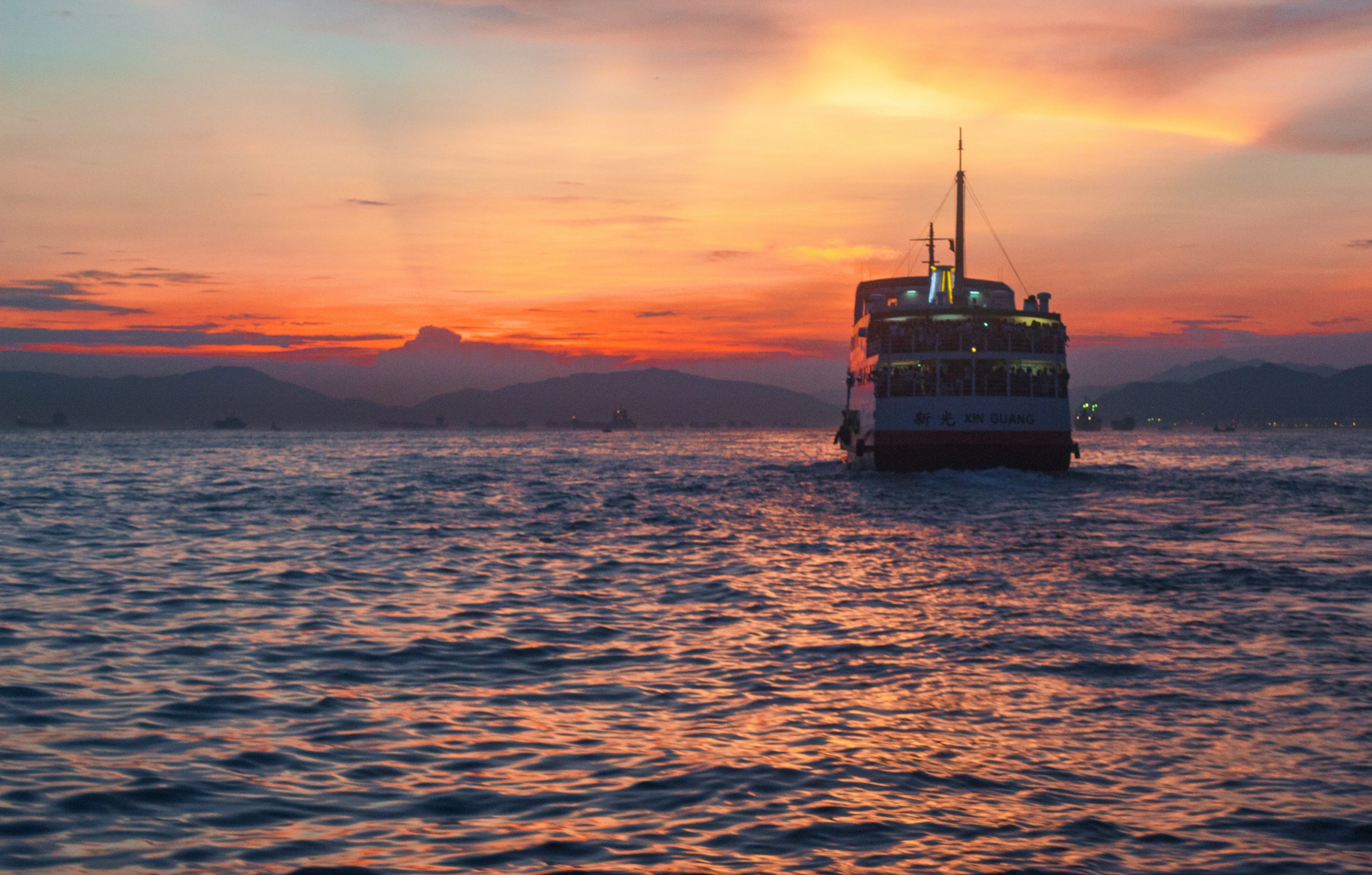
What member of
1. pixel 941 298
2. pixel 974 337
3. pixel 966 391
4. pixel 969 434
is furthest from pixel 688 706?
pixel 941 298

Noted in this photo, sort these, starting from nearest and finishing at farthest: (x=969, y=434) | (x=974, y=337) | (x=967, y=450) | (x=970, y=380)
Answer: (x=969, y=434)
(x=967, y=450)
(x=970, y=380)
(x=974, y=337)

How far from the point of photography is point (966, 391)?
60.6 meters

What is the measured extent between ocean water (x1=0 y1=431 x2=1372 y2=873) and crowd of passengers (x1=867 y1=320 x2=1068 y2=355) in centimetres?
3339

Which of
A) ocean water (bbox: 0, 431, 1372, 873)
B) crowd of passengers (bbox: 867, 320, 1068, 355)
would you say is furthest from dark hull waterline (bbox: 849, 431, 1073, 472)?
ocean water (bbox: 0, 431, 1372, 873)

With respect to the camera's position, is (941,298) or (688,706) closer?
(688,706)

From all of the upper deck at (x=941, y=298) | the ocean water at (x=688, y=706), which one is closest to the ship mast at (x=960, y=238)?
the upper deck at (x=941, y=298)

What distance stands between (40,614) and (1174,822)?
16.2m

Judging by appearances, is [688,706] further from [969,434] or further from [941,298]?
[941,298]

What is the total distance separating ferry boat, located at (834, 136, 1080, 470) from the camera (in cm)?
5888

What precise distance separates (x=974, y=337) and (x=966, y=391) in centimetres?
394

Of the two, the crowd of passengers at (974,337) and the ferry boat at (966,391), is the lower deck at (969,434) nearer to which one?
the ferry boat at (966,391)

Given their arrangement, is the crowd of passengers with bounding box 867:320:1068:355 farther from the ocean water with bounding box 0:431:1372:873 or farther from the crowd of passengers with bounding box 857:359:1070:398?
the ocean water with bounding box 0:431:1372:873

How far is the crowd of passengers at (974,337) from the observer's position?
62.6m

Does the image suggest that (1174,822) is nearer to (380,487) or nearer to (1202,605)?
(1202,605)
